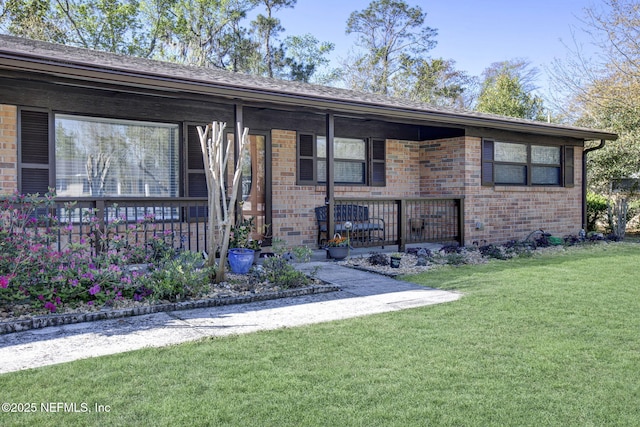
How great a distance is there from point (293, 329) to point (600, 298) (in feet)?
11.1

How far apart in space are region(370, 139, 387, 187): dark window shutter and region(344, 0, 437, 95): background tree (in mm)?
17693

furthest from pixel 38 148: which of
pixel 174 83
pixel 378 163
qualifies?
pixel 378 163

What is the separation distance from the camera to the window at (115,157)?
7.31 m

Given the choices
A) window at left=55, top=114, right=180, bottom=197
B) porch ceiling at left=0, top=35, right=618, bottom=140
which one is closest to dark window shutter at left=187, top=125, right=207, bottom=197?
window at left=55, top=114, right=180, bottom=197

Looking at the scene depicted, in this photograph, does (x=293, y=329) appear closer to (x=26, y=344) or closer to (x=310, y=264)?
(x=26, y=344)

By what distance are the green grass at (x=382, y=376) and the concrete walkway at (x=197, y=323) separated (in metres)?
0.24

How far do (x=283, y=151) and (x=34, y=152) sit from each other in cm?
406

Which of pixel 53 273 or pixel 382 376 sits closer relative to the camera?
pixel 382 376

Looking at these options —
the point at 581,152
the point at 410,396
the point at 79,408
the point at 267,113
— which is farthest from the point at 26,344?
the point at 581,152

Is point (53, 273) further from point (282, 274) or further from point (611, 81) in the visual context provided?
point (611, 81)

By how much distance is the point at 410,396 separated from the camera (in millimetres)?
2805

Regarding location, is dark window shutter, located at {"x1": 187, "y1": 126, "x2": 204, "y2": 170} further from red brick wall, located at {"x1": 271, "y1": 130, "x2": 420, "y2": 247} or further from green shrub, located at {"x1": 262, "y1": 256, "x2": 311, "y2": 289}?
green shrub, located at {"x1": 262, "y1": 256, "x2": 311, "y2": 289}

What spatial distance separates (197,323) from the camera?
4387 millimetres

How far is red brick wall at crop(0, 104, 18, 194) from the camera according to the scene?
21.8 ft
